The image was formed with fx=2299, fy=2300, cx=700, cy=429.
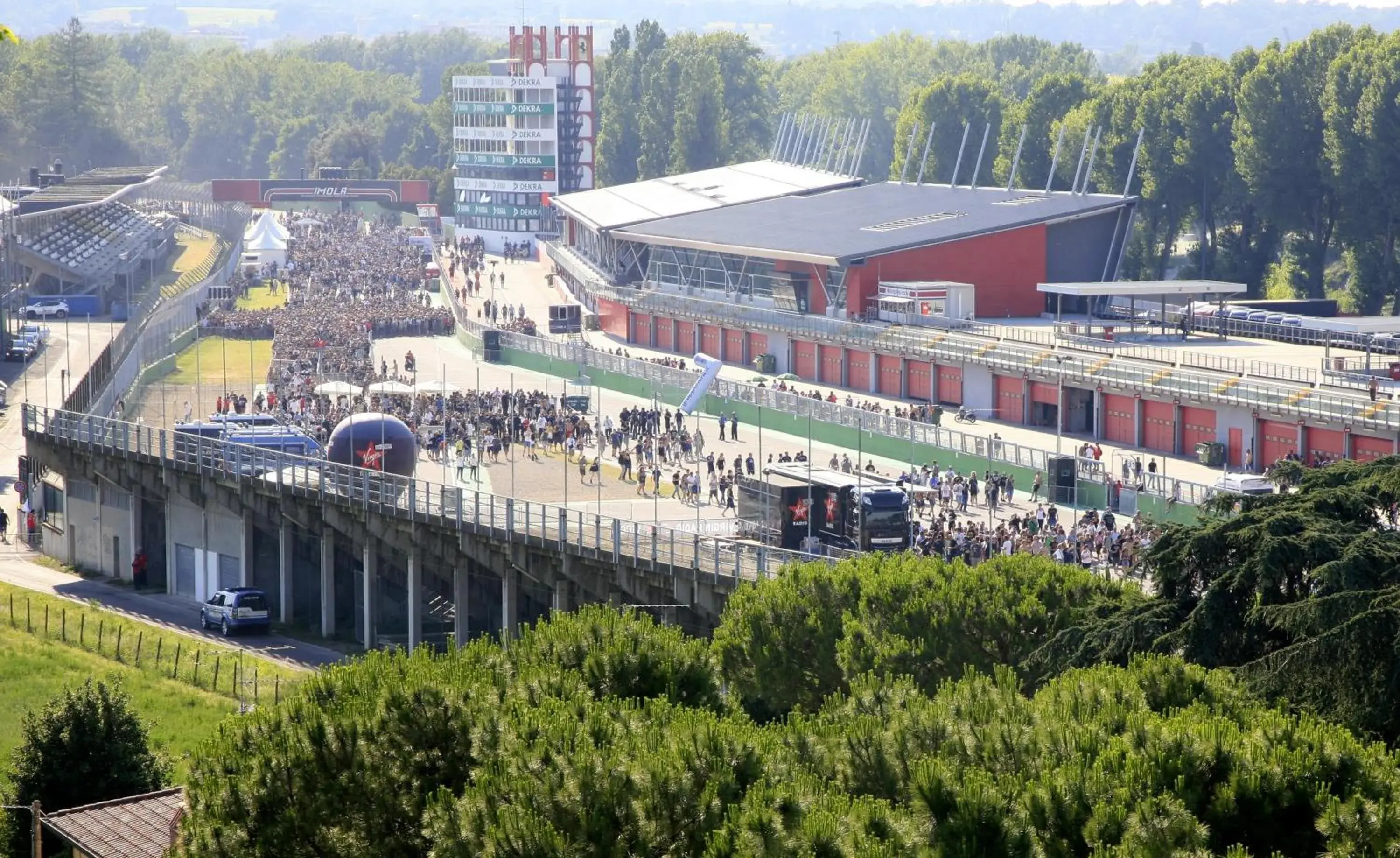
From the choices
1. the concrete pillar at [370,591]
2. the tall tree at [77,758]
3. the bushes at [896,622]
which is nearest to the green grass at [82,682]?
the tall tree at [77,758]

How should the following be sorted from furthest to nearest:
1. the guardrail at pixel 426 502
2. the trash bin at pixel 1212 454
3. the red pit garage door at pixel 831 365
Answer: the red pit garage door at pixel 831 365
the trash bin at pixel 1212 454
the guardrail at pixel 426 502

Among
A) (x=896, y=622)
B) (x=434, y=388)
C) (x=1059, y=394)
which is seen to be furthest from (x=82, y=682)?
(x=1059, y=394)

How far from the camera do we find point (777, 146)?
15388 cm

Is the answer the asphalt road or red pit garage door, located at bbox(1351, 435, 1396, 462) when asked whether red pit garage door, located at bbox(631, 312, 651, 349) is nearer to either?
red pit garage door, located at bbox(1351, 435, 1396, 462)

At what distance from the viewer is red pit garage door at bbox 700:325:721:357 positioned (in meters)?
96.1

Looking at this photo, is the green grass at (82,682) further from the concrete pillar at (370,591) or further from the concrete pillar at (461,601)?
the concrete pillar at (461,601)

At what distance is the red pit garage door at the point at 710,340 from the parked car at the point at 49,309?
103 ft

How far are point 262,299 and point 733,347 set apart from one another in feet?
118

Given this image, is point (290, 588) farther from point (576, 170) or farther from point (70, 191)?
point (576, 170)

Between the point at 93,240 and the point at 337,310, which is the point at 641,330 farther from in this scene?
the point at 93,240

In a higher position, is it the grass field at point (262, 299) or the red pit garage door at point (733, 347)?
the grass field at point (262, 299)

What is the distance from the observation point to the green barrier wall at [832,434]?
5441 centimetres

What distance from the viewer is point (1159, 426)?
68.8 meters

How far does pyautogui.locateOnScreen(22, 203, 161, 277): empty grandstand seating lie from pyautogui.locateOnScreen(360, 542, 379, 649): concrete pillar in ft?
221
